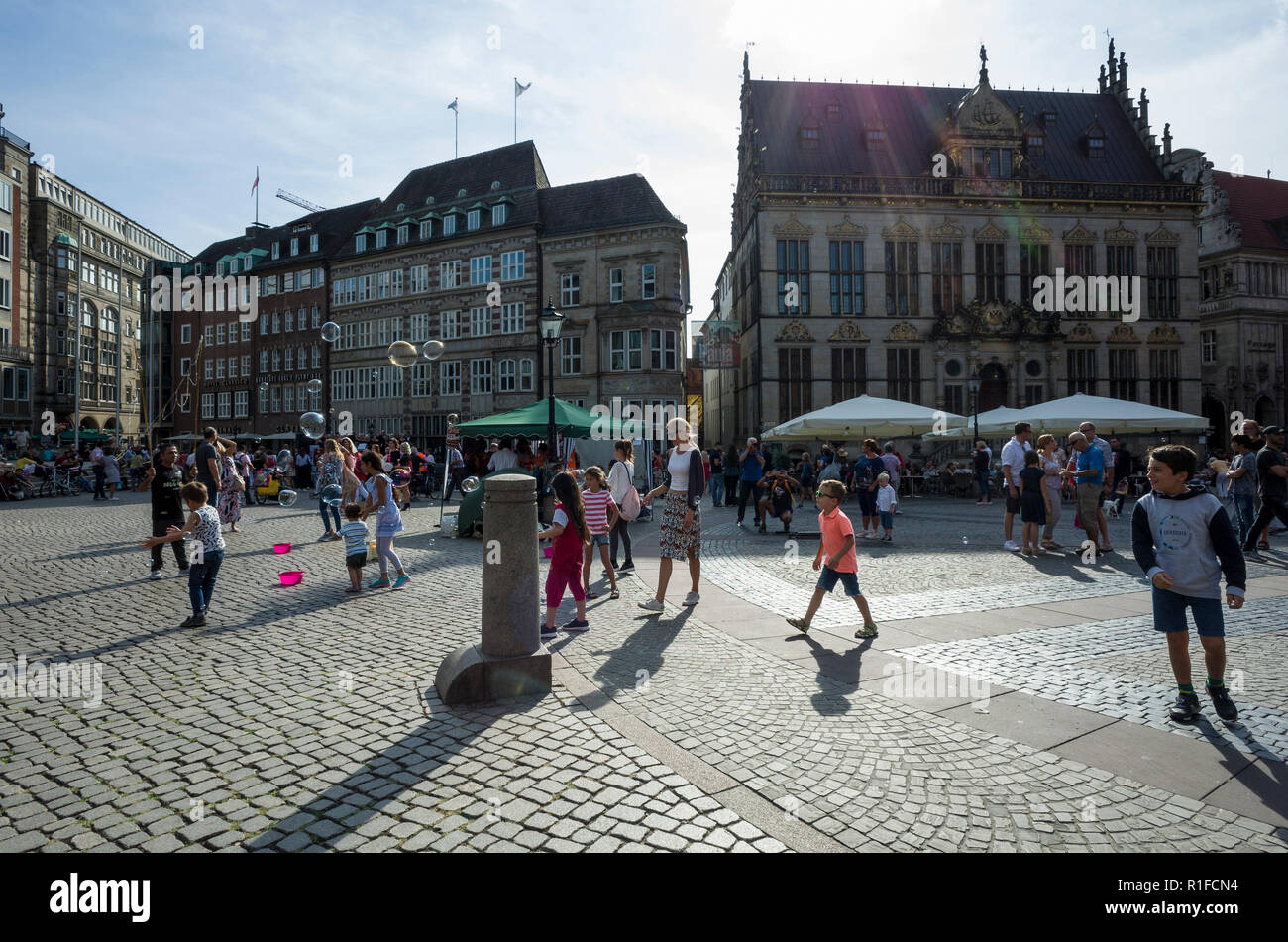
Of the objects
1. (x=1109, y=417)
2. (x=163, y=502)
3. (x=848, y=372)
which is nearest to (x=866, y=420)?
(x=1109, y=417)

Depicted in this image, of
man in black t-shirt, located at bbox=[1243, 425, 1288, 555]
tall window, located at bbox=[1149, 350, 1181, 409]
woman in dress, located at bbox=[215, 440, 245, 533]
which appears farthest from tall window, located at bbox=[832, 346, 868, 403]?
woman in dress, located at bbox=[215, 440, 245, 533]

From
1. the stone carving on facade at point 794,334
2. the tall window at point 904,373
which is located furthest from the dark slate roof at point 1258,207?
the stone carving on facade at point 794,334

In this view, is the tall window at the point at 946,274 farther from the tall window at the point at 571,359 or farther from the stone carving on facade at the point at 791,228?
the tall window at the point at 571,359

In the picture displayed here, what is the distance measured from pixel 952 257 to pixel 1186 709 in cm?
3557

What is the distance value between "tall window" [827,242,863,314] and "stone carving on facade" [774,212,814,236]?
1.57 m

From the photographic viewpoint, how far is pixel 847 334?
34.9 metres

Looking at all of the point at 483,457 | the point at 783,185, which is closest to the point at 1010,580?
the point at 483,457

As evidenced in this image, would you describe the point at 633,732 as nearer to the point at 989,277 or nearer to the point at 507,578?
the point at 507,578

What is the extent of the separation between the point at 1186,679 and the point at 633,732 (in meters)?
3.46

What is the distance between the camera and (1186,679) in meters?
4.47

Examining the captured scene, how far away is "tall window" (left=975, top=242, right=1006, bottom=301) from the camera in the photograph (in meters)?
35.7

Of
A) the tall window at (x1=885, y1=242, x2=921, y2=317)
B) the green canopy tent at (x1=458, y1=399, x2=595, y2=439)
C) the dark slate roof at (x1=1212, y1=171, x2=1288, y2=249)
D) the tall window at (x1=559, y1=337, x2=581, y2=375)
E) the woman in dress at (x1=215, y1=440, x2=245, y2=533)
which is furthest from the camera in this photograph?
the dark slate roof at (x1=1212, y1=171, x2=1288, y2=249)

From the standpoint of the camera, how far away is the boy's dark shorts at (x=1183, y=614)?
14.7 ft

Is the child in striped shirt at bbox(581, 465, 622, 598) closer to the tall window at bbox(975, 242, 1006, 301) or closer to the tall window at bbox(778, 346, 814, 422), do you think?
the tall window at bbox(778, 346, 814, 422)
